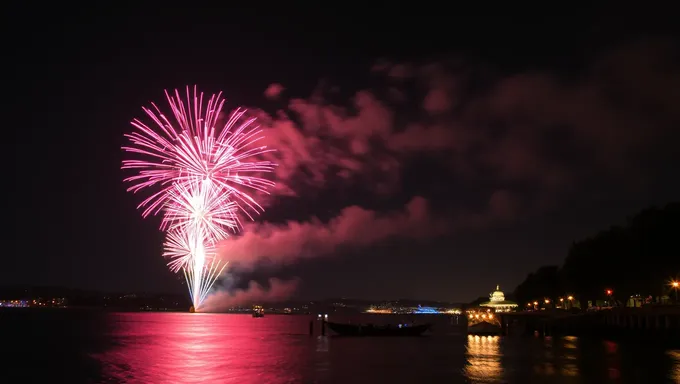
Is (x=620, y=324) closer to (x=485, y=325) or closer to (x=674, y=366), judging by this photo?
(x=485, y=325)

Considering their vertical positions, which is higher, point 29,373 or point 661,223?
point 661,223

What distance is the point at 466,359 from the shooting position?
170ft

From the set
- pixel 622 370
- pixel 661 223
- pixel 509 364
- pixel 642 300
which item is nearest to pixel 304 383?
pixel 509 364

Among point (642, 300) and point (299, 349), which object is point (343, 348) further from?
point (642, 300)

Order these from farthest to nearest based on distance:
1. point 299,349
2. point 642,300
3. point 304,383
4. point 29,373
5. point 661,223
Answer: point 642,300 < point 661,223 < point 299,349 < point 29,373 < point 304,383

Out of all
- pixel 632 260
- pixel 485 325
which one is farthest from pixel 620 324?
pixel 485 325

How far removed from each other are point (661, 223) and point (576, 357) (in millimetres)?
27581

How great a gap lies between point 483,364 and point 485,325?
144 feet

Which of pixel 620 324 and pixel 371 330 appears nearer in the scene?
pixel 620 324

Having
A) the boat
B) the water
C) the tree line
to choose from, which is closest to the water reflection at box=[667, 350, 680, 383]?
the water

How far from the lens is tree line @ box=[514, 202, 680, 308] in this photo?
69.9 m

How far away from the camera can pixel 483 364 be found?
47062 mm

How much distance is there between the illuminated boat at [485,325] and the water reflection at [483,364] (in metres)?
22.5

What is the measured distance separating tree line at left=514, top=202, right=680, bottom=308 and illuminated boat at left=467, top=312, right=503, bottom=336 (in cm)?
1580
